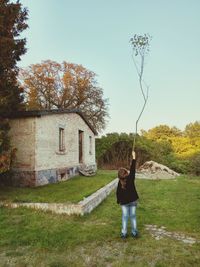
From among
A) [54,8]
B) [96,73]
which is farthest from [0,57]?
[96,73]

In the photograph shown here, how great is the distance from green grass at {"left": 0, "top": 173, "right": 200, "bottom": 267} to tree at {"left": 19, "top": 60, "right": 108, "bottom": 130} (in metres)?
32.2

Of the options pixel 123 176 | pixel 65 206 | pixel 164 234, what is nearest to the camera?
pixel 123 176

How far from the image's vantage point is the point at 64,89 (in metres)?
44.8

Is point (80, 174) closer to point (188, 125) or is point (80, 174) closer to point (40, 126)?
point (40, 126)

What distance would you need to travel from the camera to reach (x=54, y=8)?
625 inches

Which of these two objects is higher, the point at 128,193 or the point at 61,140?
the point at 61,140

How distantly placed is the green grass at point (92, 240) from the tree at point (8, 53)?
162 inches

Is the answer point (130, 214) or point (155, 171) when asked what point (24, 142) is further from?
point (155, 171)

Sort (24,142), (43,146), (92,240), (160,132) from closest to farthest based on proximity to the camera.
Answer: (92,240) < (24,142) < (43,146) < (160,132)

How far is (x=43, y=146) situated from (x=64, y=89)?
100.0 feet

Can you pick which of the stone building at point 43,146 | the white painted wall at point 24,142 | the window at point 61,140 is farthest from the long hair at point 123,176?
the window at point 61,140

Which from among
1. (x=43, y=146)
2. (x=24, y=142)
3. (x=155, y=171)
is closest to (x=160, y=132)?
(x=155, y=171)

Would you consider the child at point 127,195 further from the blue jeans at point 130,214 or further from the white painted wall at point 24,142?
the white painted wall at point 24,142

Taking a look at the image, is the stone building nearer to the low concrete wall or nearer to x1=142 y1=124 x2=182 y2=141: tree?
the low concrete wall
